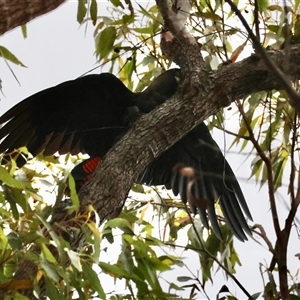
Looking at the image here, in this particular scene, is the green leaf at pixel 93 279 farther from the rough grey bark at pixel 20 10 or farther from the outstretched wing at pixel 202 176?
the outstretched wing at pixel 202 176

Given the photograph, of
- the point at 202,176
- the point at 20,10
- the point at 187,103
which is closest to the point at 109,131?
the point at 202,176

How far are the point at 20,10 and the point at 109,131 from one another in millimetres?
715

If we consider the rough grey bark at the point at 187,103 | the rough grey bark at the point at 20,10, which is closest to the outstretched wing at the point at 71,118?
the rough grey bark at the point at 187,103

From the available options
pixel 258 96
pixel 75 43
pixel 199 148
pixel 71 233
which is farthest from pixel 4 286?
pixel 75 43

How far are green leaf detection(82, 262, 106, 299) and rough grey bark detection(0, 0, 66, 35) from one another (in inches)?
13.8

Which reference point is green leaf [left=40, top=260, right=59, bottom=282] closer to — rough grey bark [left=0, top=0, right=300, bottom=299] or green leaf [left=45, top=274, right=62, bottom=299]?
green leaf [left=45, top=274, right=62, bottom=299]

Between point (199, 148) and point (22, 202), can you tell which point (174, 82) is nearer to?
point (199, 148)

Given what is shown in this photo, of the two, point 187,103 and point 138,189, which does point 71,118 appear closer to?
point 138,189

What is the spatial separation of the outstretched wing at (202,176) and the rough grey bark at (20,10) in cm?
66

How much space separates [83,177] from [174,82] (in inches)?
14.5

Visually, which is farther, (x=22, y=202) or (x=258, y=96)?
(x=258, y=96)

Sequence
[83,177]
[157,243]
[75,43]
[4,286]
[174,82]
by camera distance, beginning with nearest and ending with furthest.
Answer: [4,286]
[157,243]
[83,177]
[174,82]
[75,43]

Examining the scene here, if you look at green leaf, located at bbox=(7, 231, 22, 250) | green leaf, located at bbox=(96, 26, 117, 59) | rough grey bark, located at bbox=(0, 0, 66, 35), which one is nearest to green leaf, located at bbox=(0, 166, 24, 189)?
green leaf, located at bbox=(7, 231, 22, 250)

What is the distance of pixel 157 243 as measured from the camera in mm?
929
